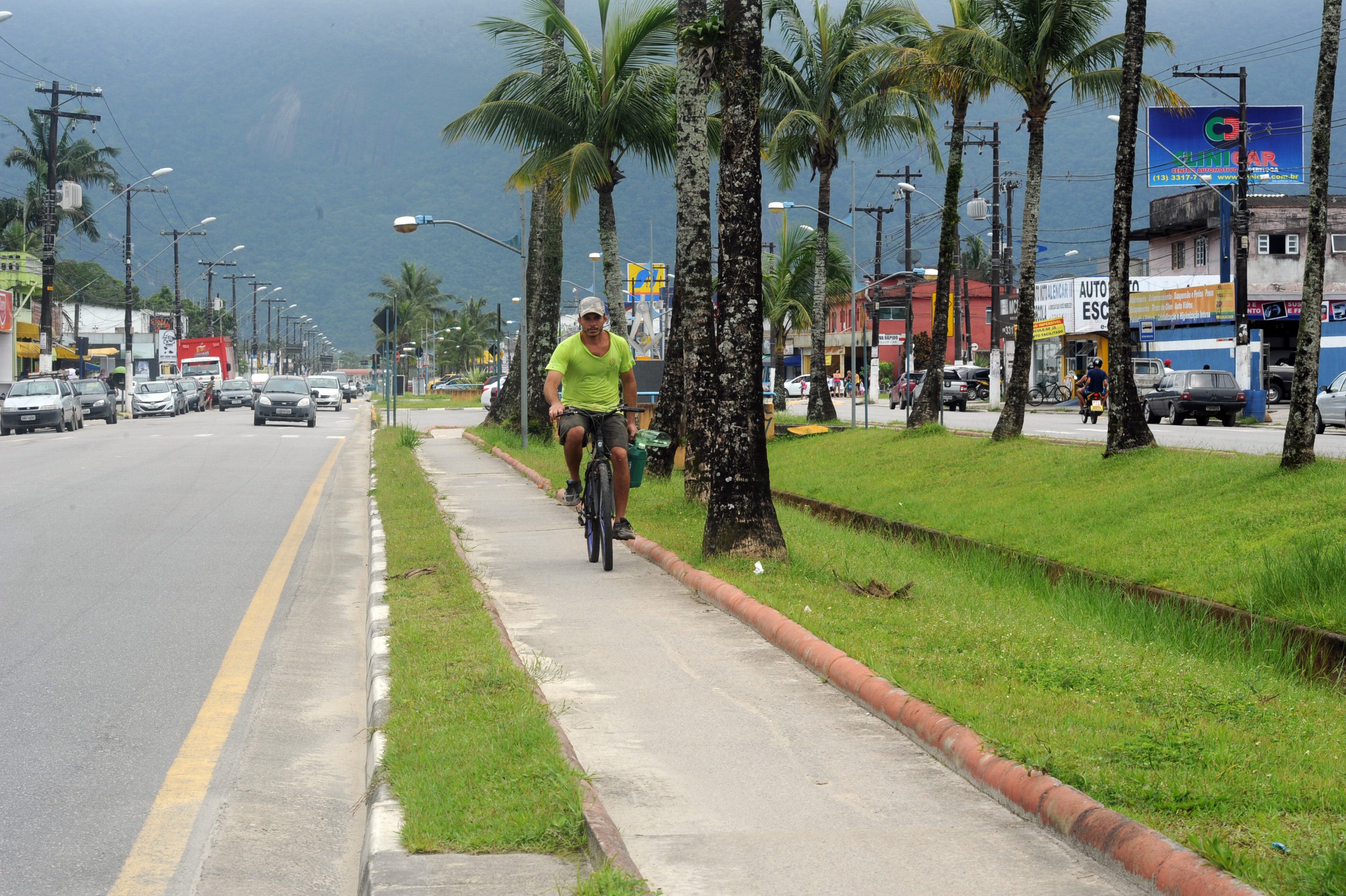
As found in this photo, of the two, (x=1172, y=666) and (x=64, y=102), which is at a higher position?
(x=64, y=102)

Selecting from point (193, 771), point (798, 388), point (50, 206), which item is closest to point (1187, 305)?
point (798, 388)

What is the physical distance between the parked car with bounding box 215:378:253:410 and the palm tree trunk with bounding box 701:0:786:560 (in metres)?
58.6

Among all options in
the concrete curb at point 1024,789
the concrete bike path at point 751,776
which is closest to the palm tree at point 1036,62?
the concrete bike path at point 751,776

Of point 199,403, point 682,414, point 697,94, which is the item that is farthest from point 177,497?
point 199,403

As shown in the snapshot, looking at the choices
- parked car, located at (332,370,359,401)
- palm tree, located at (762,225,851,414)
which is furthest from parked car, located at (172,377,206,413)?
palm tree, located at (762,225,851,414)

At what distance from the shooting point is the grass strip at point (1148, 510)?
31.1 ft

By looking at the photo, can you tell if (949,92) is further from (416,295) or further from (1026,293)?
(416,295)

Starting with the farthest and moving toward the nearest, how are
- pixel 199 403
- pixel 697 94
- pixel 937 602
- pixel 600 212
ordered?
pixel 199 403
pixel 600 212
pixel 697 94
pixel 937 602

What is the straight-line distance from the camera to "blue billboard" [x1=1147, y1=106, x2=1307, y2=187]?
54.8 meters

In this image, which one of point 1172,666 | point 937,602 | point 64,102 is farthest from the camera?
point 64,102

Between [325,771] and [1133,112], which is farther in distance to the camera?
[1133,112]

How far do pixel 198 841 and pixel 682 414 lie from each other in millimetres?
13504

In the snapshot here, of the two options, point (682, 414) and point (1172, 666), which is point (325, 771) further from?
point (682, 414)

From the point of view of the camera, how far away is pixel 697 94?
46.8ft
